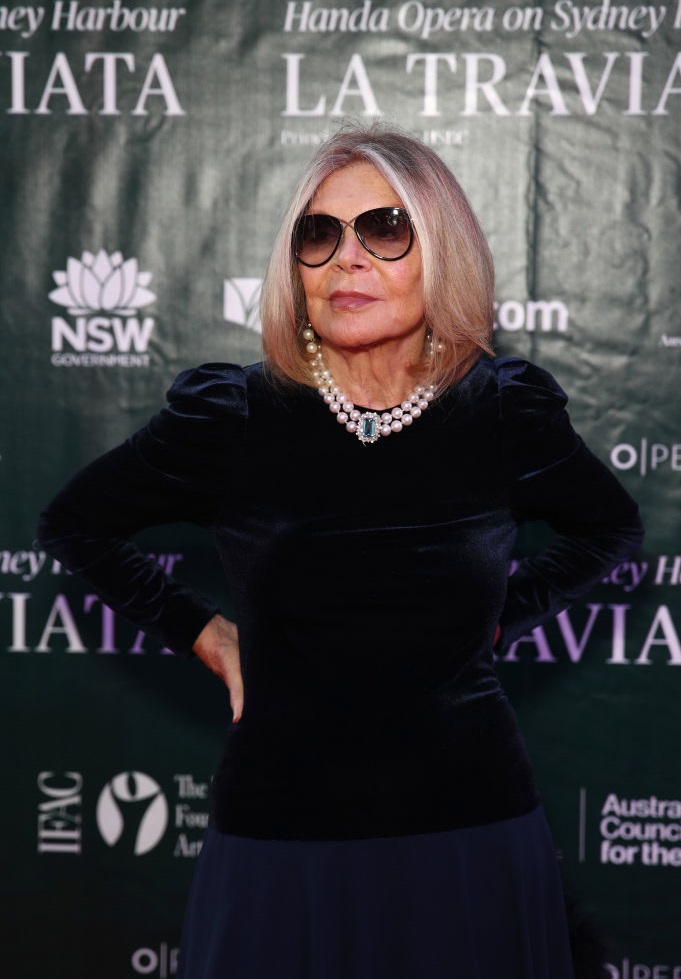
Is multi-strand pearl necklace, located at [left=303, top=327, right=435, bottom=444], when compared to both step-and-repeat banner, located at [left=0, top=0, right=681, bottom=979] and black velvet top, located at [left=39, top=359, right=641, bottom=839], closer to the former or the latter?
black velvet top, located at [left=39, top=359, right=641, bottom=839]

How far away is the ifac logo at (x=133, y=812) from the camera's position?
2721 millimetres

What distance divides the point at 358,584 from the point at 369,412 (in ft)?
0.86

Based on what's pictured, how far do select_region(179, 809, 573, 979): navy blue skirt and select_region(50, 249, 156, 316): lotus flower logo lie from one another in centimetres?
155

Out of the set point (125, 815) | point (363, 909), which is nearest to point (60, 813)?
point (125, 815)

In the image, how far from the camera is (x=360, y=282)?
1560mm

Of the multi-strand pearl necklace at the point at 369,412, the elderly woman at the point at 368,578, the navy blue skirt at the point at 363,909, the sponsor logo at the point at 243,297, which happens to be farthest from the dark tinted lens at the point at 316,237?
the sponsor logo at the point at 243,297

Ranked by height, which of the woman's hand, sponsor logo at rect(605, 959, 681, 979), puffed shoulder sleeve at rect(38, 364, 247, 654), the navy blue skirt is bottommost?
sponsor logo at rect(605, 959, 681, 979)

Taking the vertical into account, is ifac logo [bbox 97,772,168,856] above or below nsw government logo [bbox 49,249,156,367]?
below

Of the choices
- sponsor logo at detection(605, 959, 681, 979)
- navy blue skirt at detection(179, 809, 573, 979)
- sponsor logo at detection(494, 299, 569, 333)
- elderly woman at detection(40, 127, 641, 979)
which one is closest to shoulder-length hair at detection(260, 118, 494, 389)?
elderly woman at detection(40, 127, 641, 979)

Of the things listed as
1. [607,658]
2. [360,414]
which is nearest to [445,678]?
[360,414]

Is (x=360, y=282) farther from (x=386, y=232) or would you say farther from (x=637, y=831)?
(x=637, y=831)

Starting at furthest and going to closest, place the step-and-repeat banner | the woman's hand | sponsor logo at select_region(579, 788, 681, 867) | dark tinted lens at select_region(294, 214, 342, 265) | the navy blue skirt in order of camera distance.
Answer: sponsor logo at select_region(579, 788, 681, 867) → the step-and-repeat banner → the woman's hand → dark tinted lens at select_region(294, 214, 342, 265) → the navy blue skirt

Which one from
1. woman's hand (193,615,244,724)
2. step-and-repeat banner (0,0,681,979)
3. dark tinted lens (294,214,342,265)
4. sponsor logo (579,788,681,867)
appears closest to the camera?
dark tinted lens (294,214,342,265)

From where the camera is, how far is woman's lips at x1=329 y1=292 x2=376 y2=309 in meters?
1.56
